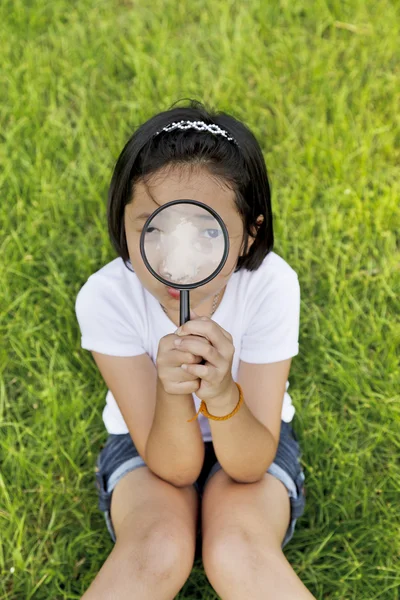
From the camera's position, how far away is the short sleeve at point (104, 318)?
2287 mm

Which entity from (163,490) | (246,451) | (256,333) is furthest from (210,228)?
(163,490)

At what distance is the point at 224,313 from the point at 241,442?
0.41m

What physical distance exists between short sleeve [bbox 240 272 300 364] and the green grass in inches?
28.4

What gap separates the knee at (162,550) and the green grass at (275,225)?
46 cm

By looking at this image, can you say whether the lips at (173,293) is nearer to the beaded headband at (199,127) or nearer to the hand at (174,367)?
the hand at (174,367)

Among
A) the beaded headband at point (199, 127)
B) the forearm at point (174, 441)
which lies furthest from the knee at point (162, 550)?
the beaded headband at point (199, 127)

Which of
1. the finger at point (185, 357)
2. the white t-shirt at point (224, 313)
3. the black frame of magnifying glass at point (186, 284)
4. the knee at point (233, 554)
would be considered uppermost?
the black frame of magnifying glass at point (186, 284)

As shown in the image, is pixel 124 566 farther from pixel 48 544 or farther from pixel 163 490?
pixel 48 544

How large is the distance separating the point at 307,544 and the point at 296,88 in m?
2.21

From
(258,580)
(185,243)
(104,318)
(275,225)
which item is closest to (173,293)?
(185,243)

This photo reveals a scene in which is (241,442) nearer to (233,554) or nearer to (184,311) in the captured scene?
(233,554)

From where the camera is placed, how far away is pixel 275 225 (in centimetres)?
329

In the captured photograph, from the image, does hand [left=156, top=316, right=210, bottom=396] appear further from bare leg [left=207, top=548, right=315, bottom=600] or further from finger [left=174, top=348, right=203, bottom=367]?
bare leg [left=207, top=548, right=315, bottom=600]

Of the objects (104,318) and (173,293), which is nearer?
(173,293)
